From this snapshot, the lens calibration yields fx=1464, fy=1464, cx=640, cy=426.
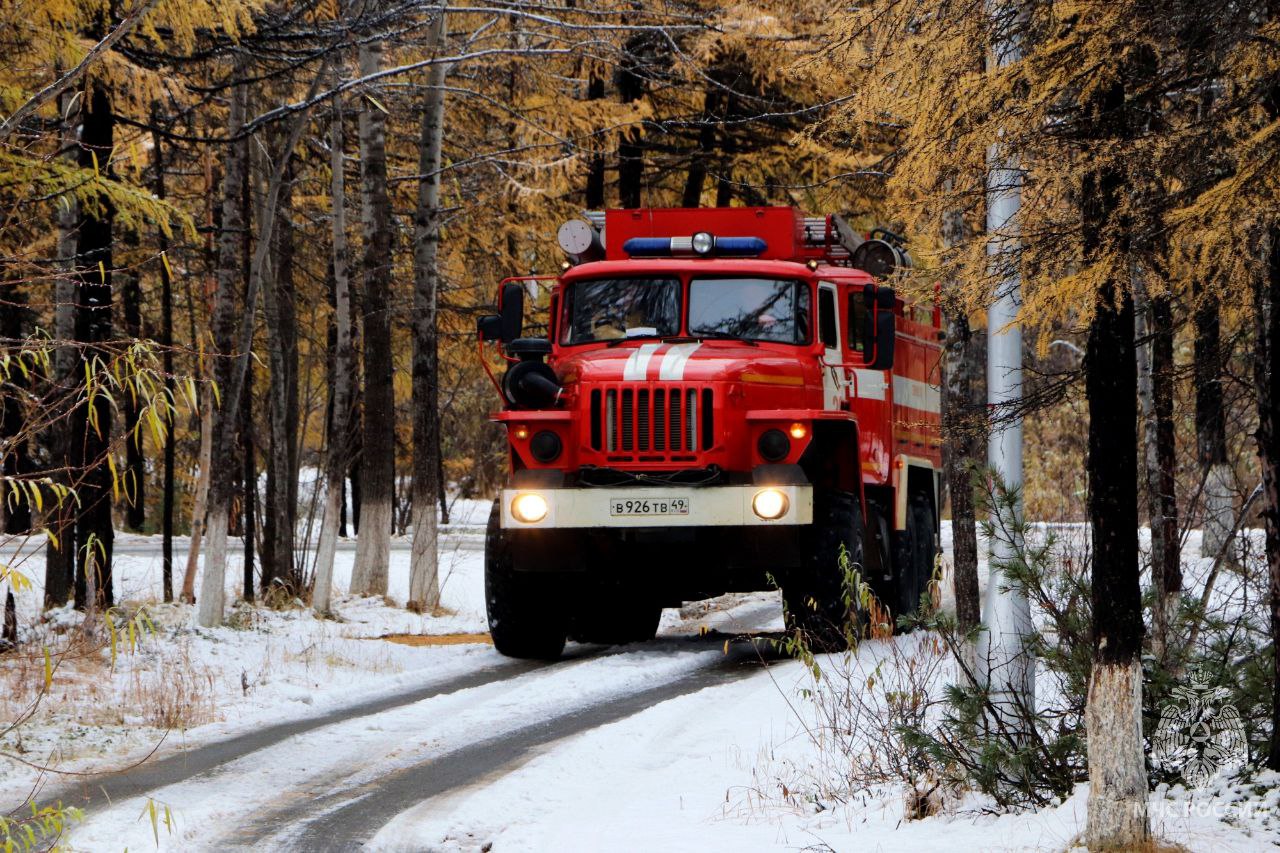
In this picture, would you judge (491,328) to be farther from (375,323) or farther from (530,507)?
(375,323)

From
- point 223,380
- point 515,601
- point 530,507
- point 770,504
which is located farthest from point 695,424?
point 223,380

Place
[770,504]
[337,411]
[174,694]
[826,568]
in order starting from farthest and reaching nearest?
[337,411] < [826,568] < [770,504] < [174,694]

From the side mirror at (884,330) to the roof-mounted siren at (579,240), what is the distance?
8.65ft

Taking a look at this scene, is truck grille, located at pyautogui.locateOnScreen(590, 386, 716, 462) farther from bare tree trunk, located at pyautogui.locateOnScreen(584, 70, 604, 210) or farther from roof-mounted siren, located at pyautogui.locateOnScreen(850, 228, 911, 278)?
bare tree trunk, located at pyautogui.locateOnScreen(584, 70, 604, 210)

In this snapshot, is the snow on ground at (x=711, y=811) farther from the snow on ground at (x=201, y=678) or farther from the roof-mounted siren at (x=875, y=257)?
the roof-mounted siren at (x=875, y=257)

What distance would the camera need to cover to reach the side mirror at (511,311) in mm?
12102

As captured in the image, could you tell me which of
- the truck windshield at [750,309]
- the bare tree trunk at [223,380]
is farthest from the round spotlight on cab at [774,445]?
the bare tree trunk at [223,380]

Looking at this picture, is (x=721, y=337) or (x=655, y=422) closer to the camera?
(x=655, y=422)

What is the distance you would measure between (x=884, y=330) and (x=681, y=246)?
6.19ft

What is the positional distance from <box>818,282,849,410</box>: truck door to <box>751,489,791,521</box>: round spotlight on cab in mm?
1434

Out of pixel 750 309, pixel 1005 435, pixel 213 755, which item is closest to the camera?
pixel 1005 435

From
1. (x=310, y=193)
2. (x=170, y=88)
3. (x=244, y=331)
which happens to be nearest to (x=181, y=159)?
(x=310, y=193)

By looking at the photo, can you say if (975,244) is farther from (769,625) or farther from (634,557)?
(769,625)

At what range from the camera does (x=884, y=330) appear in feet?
40.4
